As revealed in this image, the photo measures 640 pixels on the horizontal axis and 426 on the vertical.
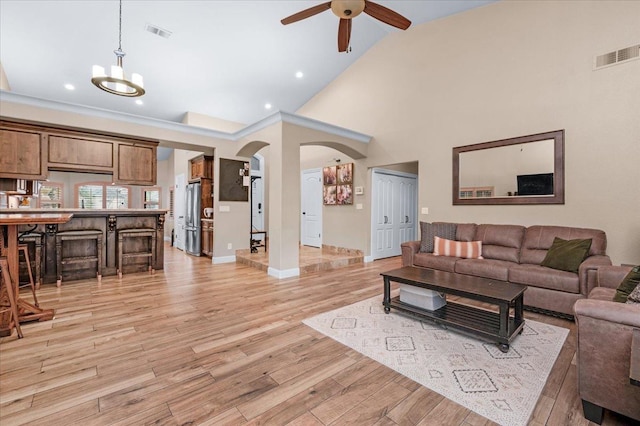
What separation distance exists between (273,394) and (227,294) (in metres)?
2.30

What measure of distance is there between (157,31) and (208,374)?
208 inches

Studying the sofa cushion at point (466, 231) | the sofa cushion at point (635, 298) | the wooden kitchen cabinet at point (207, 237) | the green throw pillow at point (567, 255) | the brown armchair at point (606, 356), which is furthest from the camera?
the wooden kitchen cabinet at point (207, 237)

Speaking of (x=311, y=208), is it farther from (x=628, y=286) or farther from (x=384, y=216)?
(x=628, y=286)

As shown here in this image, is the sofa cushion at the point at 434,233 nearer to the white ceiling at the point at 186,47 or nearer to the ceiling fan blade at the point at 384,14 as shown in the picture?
the ceiling fan blade at the point at 384,14

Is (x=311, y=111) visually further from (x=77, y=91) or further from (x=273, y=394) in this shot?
(x=273, y=394)

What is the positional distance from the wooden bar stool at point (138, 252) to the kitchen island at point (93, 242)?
0.14 ft

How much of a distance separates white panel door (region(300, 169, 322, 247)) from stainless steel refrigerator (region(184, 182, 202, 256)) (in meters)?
2.75

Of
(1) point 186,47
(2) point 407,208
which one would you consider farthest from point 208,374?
(2) point 407,208

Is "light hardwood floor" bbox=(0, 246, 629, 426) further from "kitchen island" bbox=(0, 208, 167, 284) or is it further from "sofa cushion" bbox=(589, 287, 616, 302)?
"kitchen island" bbox=(0, 208, 167, 284)

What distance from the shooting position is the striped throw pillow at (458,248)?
165 inches

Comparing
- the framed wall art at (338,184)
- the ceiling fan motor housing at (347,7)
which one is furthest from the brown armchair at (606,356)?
the framed wall art at (338,184)

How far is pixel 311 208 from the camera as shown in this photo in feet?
25.9

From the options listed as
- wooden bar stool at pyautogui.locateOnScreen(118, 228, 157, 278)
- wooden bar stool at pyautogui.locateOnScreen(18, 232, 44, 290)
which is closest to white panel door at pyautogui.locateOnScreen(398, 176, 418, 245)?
wooden bar stool at pyautogui.locateOnScreen(118, 228, 157, 278)

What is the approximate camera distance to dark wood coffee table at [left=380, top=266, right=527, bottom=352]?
2328 millimetres
